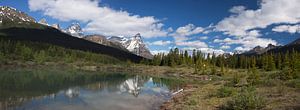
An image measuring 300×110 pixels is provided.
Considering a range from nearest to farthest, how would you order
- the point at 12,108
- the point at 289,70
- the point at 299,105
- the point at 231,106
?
1. the point at 299,105
2. the point at 231,106
3. the point at 12,108
4. the point at 289,70

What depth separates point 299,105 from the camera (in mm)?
30375

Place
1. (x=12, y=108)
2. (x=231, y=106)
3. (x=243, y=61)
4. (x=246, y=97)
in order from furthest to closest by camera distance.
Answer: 1. (x=243, y=61)
2. (x=12, y=108)
3. (x=231, y=106)
4. (x=246, y=97)

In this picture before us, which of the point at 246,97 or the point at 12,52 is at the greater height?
the point at 12,52

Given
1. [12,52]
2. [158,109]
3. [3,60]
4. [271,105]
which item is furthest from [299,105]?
[12,52]

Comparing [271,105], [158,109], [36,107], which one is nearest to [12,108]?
[36,107]

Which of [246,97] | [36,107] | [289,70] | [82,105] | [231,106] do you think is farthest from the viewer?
[289,70]

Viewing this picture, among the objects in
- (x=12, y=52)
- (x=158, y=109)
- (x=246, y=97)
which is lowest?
(x=158, y=109)

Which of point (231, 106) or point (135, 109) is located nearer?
point (231, 106)

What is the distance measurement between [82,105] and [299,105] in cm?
2908

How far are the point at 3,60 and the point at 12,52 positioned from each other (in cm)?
3219

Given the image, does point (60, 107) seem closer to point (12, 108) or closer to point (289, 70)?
point (12, 108)

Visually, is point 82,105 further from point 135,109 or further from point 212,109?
point 212,109

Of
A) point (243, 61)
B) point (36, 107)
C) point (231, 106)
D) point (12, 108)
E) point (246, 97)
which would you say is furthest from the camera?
point (243, 61)

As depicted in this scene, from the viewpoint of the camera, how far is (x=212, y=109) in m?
36.0
